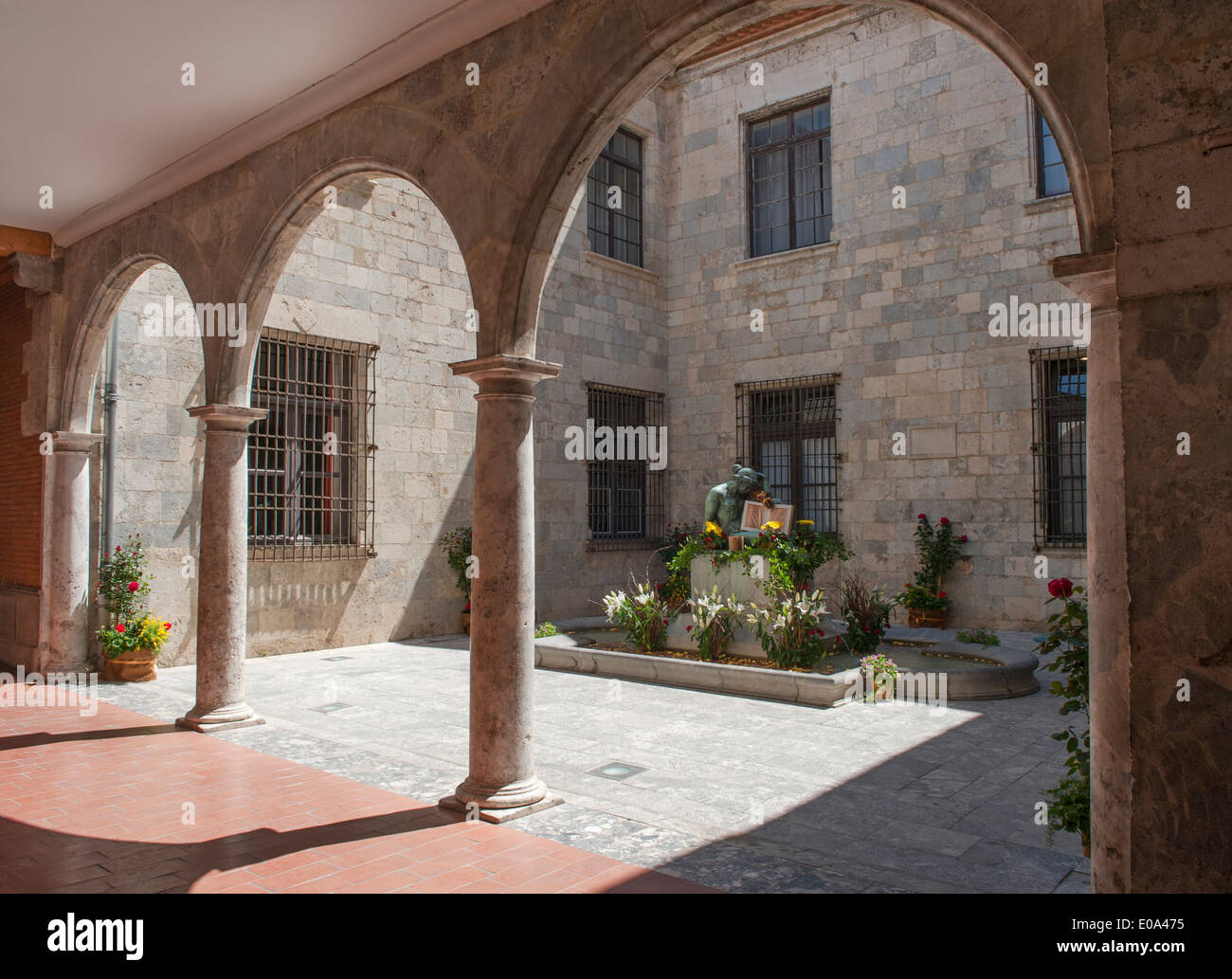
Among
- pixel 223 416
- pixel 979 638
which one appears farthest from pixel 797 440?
pixel 223 416

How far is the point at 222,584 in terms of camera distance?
610 centimetres

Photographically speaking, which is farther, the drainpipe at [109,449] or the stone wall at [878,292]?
the stone wall at [878,292]

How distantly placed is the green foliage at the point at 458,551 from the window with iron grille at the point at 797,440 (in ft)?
13.8

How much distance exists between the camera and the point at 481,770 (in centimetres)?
435

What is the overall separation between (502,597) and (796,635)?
3.96 meters

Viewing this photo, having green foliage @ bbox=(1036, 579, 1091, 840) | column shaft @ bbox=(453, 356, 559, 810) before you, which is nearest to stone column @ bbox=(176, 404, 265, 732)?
column shaft @ bbox=(453, 356, 559, 810)

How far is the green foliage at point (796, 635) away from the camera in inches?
300

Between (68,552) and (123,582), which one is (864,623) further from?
(68,552)

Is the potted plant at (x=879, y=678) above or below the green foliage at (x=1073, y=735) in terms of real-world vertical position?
below

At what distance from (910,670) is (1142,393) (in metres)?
6.01

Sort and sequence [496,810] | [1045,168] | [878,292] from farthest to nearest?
[878,292], [1045,168], [496,810]

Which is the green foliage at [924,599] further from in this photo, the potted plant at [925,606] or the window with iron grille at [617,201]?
the window with iron grille at [617,201]

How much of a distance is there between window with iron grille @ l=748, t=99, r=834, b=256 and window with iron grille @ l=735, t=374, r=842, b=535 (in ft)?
6.75

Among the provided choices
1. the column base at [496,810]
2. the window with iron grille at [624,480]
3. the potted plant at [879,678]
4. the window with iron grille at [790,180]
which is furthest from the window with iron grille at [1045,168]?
the column base at [496,810]
